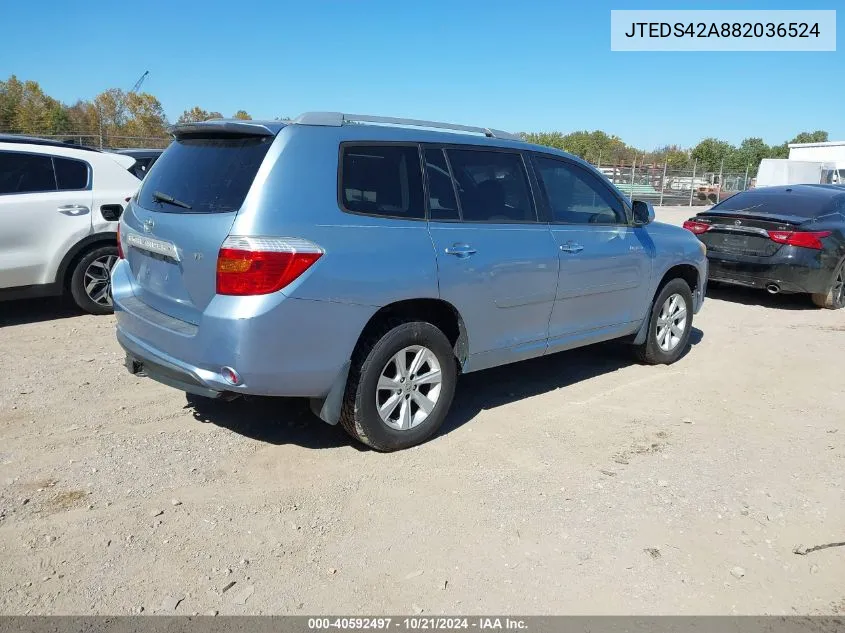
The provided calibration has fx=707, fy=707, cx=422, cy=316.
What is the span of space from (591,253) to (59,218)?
16.0 feet

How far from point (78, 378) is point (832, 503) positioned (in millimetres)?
5014

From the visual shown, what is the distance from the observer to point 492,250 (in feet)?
14.4

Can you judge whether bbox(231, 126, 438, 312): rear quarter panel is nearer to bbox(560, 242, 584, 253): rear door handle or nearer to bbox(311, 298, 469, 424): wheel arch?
bbox(311, 298, 469, 424): wheel arch

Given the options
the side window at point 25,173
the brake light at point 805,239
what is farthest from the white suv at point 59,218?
the brake light at point 805,239

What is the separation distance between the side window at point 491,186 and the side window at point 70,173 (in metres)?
4.30

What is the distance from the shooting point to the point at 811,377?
20.0 feet

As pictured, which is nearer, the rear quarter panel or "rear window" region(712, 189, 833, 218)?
the rear quarter panel

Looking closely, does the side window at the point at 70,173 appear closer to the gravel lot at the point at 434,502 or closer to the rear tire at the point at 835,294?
the gravel lot at the point at 434,502

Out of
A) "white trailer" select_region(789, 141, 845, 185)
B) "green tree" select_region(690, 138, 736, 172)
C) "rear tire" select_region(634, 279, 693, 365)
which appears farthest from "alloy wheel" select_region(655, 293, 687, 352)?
"green tree" select_region(690, 138, 736, 172)

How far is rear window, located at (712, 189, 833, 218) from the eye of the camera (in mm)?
9133

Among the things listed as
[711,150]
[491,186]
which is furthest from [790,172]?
[711,150]

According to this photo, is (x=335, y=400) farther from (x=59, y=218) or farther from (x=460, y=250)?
(x=59, y=218)

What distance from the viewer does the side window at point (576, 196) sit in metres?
5.02

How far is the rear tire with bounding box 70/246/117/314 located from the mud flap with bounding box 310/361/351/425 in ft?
13.3
